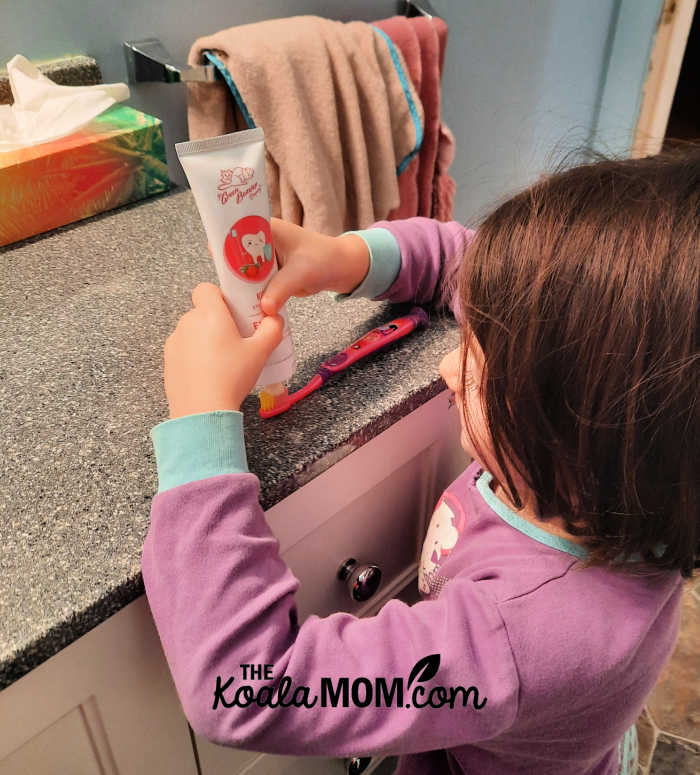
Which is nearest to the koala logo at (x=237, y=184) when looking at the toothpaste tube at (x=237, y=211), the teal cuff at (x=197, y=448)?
the toothpaste tube at (x=237, y=211)

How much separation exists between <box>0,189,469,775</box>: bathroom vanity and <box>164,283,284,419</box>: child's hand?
5 cm

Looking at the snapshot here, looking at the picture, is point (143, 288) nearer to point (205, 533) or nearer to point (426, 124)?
point (205, 533)

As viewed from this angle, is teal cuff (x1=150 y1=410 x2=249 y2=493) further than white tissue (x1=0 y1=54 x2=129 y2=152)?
No

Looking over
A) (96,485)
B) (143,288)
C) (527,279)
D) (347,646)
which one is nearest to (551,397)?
(527,279)

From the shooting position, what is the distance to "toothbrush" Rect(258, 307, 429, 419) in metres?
0.53

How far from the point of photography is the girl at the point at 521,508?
0.37 metres

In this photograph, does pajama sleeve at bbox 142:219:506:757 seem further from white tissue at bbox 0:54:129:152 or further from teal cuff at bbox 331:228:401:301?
white tissue at bbox 0:54:129:152

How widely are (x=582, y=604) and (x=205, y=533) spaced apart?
244 mm

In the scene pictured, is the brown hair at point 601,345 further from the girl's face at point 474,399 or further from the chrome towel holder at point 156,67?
the chrome towel holder at point 156,67

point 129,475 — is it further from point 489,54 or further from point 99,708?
point 489,54

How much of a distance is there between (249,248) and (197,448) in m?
0.14

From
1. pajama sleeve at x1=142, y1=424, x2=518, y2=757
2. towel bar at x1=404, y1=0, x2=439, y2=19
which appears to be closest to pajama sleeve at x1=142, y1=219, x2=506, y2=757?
pajama sleeve at x1=142, y1=424, x2=518, y2=757

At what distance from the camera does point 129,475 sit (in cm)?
46

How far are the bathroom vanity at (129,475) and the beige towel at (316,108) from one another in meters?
0.17
